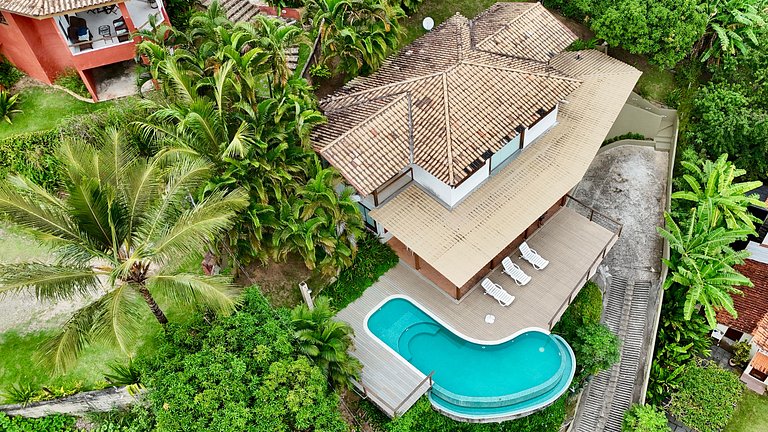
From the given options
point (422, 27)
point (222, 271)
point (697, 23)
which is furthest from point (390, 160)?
point (697, 23)

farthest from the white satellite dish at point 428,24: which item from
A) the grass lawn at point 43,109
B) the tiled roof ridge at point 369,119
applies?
the grass lawn at point 43,109

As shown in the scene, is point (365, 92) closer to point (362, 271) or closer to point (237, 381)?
point (362, 271)

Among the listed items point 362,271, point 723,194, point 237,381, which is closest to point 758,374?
point 723,194

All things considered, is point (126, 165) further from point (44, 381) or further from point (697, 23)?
point (697, 23)

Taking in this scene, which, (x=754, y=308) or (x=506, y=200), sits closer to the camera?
(x=506, y=200)

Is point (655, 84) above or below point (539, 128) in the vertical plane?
below

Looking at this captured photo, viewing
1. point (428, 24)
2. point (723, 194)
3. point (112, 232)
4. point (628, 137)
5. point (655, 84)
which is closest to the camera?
point (112, 232)

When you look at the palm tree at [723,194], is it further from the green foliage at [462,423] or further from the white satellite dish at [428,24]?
the white satellite dish at [428,24]

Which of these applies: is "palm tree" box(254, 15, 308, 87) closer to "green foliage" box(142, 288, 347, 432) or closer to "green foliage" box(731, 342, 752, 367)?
"green foliage" box(142, 288, 347, 432)
